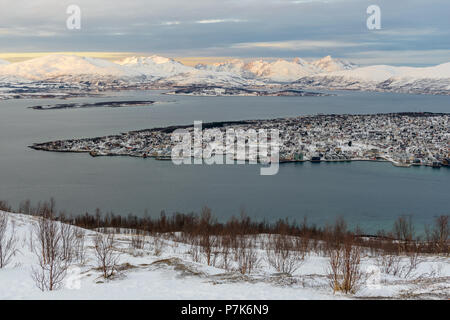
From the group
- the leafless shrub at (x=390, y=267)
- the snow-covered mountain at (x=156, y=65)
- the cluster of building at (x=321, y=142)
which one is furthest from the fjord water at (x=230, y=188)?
the snow-covered mountain at (x=156, y=65)

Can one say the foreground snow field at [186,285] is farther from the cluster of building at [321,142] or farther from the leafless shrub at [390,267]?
the cluster of building at [321,142]

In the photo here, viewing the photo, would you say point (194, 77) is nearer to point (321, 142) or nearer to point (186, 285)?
point (321, 142)

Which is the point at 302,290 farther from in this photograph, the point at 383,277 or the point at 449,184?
the point at 449,184

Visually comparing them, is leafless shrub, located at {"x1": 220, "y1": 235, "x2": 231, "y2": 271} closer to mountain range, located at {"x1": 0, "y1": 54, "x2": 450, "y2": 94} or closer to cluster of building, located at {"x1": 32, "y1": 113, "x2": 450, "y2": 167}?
cluster of building, located at {"x1": 32, "y1": 113, "x2": 450, "y2": 167}

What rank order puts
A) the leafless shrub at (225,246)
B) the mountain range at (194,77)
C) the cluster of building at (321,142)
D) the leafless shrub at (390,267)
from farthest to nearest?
1. the mountain range at (194,77)
2. the cluster of building at (321,142)
3. the leafless shrub at (225,246)
4. the leafless shrub at (390,267)

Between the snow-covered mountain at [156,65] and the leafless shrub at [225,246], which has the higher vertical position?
the snow-covered mountain at [156,65]

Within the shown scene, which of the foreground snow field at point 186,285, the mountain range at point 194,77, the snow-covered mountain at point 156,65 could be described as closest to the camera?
the foreground snow field at point 186,285

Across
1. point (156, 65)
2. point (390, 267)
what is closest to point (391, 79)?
point (156, 65)

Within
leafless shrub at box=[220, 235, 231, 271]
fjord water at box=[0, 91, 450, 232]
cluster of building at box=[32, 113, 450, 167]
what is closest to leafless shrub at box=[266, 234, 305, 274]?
leafless shrub at box=[220, 235, 231, 271]

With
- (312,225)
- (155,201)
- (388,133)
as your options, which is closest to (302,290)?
(312,225)

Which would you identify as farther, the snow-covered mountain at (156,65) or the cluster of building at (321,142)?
the snow-covered mountain at (156,65)
